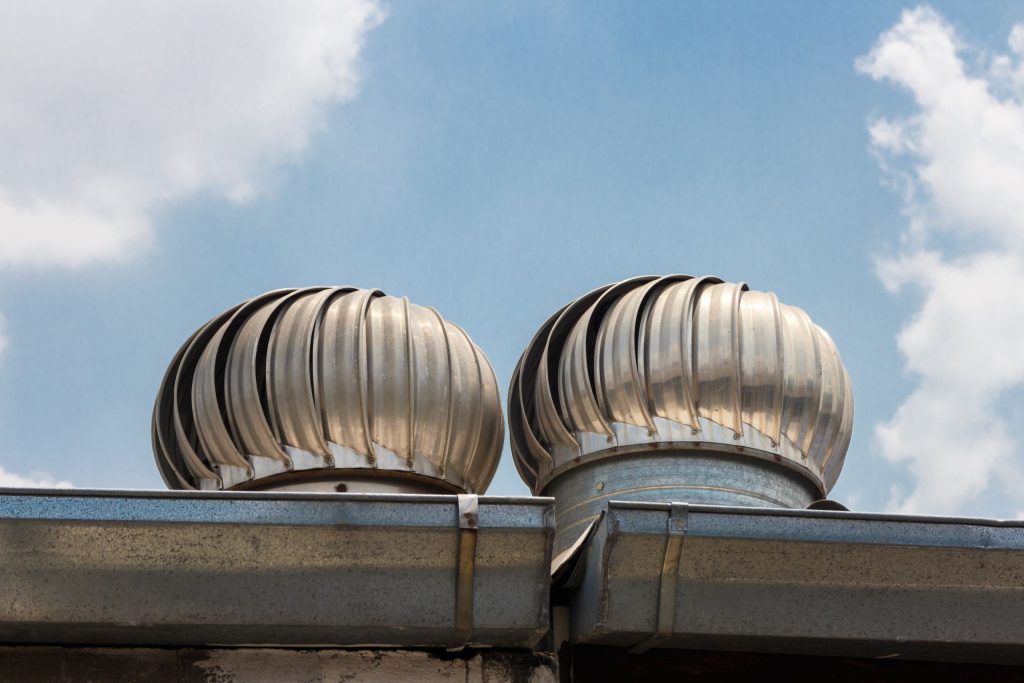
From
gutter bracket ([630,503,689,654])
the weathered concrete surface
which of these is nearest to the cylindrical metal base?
the weathered concrete surface

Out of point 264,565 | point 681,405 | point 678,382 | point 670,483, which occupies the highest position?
point 678,382

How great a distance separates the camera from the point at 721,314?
8055mm

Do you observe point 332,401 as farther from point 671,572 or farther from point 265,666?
point 671,572

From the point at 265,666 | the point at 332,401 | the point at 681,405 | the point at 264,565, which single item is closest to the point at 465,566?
the point at 264,565

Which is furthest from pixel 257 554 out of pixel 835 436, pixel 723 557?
pixel 835 436

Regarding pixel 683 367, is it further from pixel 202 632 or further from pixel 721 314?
pixel 202 632

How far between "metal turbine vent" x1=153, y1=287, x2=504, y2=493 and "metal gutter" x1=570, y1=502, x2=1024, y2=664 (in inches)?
89.7

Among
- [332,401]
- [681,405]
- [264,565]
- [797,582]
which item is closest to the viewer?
[264,565]

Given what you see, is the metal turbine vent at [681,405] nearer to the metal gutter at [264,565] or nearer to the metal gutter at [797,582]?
the metal gutter at [797,582]

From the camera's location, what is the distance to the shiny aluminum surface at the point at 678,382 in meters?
7.81

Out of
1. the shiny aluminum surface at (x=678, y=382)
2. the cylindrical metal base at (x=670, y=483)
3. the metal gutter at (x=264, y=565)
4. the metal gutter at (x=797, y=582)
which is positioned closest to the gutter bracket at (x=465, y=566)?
the metal gutter at (x=264, y=565)

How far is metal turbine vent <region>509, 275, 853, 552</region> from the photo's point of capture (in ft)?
25.4

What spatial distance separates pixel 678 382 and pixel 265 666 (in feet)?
11.2

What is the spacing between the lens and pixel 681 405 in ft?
25.5
